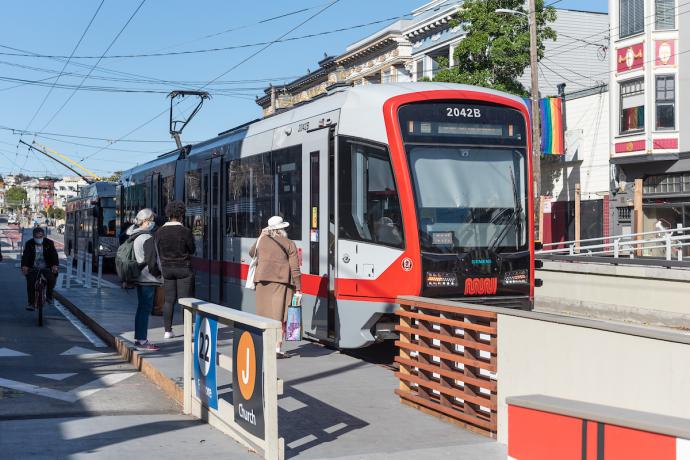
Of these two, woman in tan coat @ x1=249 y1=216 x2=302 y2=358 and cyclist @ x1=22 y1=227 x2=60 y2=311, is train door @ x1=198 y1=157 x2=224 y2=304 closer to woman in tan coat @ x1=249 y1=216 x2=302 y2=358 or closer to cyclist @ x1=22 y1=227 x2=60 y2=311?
cyclist @ x1=22 y1=227 x2=60 y2=311

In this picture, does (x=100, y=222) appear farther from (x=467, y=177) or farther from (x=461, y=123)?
(x=467, y=177)

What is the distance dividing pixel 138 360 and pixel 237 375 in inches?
181

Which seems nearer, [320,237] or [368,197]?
[368,197]

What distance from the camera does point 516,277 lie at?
1156cm

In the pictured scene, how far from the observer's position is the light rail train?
10.9 metres

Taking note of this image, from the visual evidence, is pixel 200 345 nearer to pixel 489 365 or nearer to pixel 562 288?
pixel 489 365

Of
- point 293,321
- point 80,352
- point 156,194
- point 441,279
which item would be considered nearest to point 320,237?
point 293,321

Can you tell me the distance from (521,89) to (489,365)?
29.9 m

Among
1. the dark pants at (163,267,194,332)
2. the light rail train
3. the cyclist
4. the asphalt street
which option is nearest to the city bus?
the cyclist

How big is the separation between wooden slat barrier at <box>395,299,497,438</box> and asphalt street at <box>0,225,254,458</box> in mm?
1869

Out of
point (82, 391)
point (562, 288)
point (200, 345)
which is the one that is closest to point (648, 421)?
point (200, 345)

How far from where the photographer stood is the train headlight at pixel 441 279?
35.8ft

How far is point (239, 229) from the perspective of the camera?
50.7 ft

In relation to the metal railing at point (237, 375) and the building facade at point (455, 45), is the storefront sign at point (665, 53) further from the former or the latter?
the metal railing at point (237, 375)
